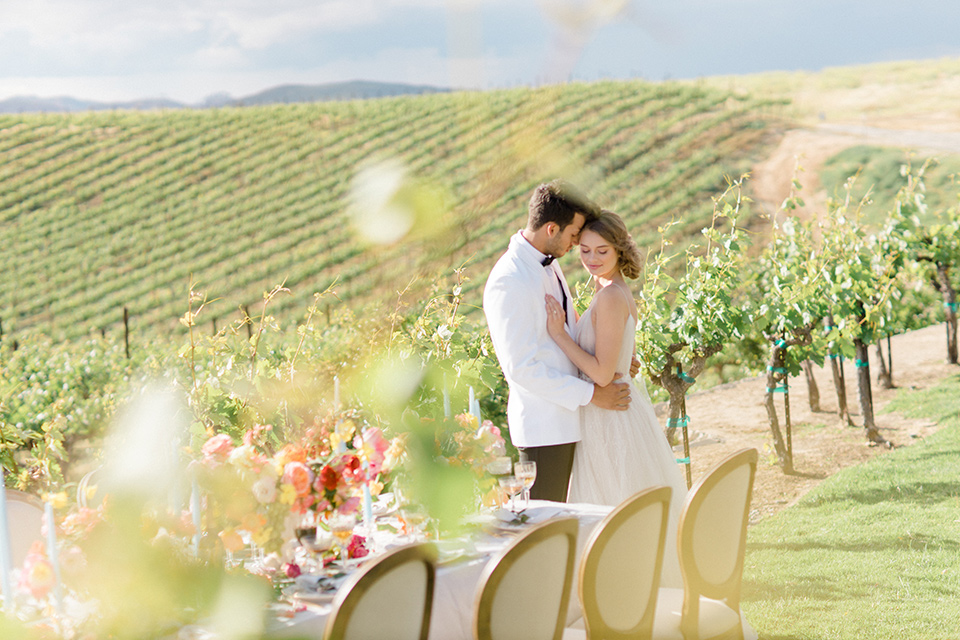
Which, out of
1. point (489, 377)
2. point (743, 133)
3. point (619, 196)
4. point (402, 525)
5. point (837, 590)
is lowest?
point (837, 590)

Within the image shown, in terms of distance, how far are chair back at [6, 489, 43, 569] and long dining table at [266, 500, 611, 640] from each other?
48.5 inches

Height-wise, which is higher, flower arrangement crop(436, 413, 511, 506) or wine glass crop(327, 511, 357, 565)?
flower arrangement crop(436, 413, 511, 506)

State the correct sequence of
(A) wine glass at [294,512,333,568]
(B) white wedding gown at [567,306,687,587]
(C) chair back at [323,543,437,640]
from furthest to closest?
(B) white wedding gown at [567,306,687,587] → (A) wine glass at [294,512,333,568] → (C) chair back at [323,543,437,640]

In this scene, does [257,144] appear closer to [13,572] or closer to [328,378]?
[328,378]

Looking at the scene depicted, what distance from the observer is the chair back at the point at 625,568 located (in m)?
1.94

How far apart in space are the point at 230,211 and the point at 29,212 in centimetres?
647

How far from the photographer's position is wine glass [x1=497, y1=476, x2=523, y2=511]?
99.5 inches

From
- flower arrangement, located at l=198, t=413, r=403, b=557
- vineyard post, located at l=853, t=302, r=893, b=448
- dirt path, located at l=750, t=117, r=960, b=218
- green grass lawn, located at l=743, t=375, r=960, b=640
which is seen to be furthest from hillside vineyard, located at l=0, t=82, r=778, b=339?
flower arrangement, located at l=198, t=413, r=403, b=557

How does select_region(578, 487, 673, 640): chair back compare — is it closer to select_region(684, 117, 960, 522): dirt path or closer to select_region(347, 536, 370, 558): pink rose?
select_region(347, 536, 370, 558): pink rose

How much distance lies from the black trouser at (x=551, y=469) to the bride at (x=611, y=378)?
53 millimetres

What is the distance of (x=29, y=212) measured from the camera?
25.6 m

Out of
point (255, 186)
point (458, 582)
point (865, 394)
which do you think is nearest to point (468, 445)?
point (458, 582)

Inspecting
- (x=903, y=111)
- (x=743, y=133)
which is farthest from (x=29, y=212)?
(x=903, y=111)

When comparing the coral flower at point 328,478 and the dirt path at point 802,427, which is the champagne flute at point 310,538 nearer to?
the coral flower at point 328,478
